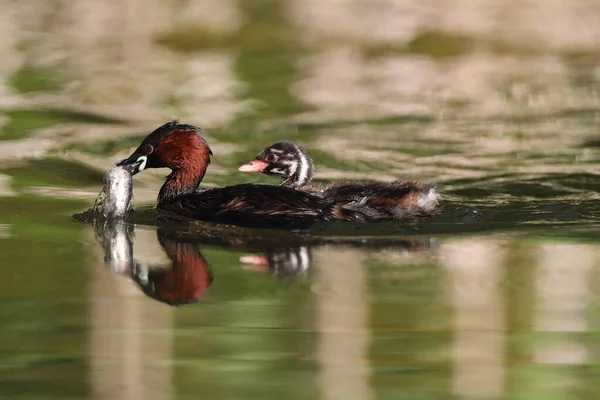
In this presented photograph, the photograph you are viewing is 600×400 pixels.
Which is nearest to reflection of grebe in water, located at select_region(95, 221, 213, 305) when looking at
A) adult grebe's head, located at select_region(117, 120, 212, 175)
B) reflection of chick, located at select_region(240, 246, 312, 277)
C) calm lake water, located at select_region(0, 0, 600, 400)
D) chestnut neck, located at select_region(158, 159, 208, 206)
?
calm lake water, located at select_region(0, 0, 600, 400)

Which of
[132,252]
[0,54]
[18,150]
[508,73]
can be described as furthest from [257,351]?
[0,54]

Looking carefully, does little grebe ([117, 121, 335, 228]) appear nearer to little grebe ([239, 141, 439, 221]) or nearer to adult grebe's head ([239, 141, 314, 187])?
little grebe ([239, 141, 439, 221])

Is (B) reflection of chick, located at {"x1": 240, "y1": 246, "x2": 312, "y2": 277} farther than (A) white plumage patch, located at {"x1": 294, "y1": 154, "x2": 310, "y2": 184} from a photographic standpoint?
No

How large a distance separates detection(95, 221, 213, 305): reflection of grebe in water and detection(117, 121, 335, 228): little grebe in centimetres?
44

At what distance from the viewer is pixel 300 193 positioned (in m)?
8.70

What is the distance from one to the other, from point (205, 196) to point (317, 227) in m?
0.88

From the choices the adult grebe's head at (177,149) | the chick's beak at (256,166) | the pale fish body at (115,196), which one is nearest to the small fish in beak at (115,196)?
the pale fish body at (115,196)

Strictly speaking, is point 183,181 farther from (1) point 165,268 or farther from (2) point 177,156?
(1) point 165,268

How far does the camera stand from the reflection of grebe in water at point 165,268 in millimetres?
6730

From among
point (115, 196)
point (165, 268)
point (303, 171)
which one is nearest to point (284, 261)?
point (165, 268)

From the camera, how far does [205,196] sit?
8.98 meters

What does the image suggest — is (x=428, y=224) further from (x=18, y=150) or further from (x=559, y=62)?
(x=559, y=62)

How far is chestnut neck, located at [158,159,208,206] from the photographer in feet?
30.6

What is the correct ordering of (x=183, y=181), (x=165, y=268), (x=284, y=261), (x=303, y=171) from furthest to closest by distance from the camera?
(x=303, y=171) < (x=183, y=181) < (x=284, y=261) < (x=165, y=268)
